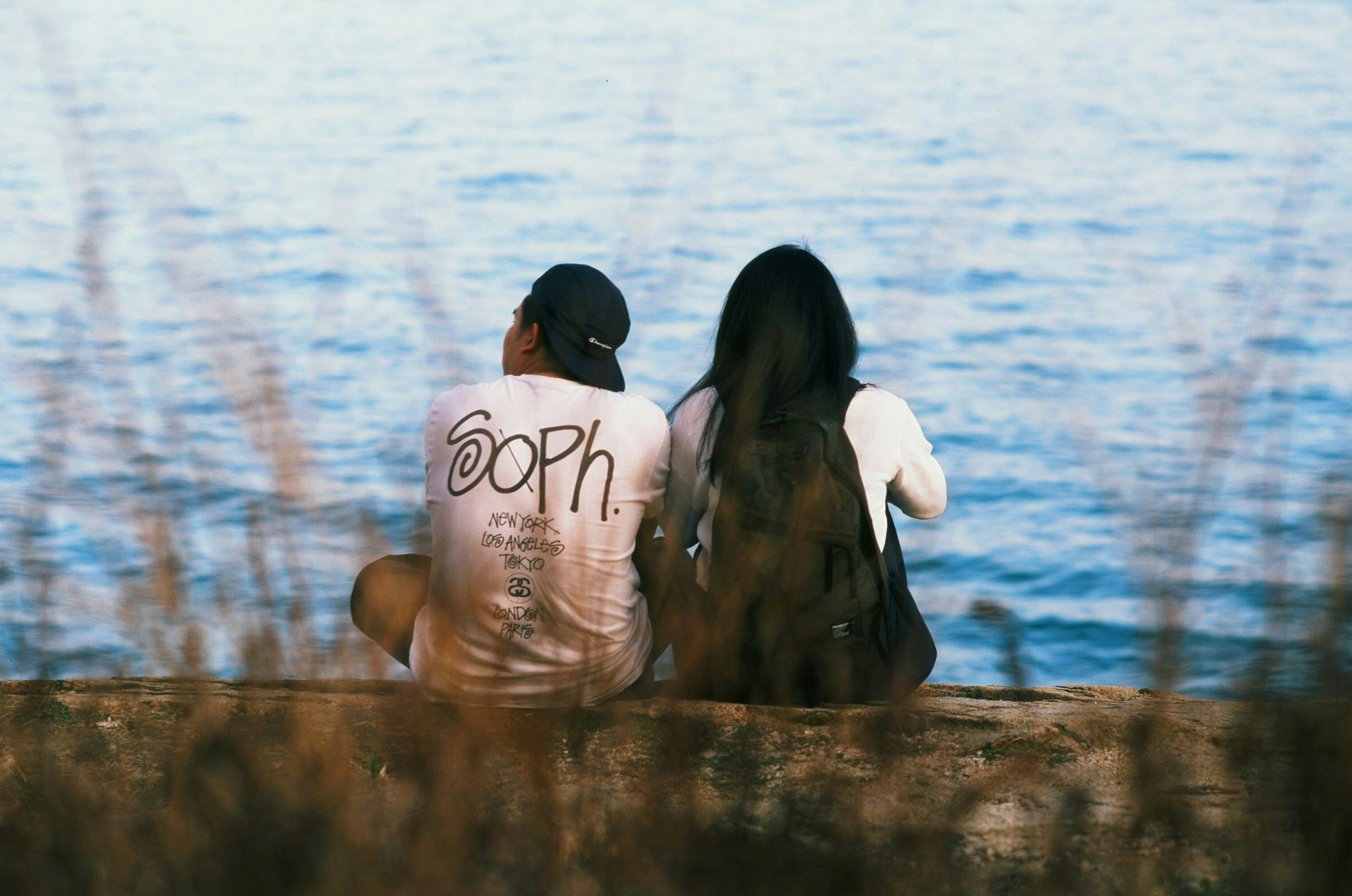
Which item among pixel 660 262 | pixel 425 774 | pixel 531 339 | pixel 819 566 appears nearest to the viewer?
pixel 425 774

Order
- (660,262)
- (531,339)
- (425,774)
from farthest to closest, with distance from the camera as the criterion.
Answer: (660,262) < (531,339) < (425,774)

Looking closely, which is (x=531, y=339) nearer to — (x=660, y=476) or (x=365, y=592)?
(x=660, y=476)

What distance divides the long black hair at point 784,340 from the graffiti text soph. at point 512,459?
0.91 ft

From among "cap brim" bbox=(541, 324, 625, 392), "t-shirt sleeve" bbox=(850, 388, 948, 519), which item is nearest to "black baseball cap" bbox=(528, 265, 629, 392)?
"cap brim" bbox=(541, 324, 625, 392)

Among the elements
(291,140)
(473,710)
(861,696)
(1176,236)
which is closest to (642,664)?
(861,696)

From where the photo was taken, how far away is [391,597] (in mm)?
2680

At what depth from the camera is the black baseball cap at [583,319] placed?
10.2 feet

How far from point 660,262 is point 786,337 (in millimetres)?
4469

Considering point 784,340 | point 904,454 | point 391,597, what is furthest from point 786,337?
point 391,597

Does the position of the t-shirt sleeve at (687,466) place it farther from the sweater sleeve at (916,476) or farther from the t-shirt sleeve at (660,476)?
the sweater sleeve at (916,476)

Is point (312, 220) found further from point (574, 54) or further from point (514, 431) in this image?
point (514, 431)

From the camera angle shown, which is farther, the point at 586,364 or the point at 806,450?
the point at 586,364

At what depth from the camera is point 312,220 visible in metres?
15.6

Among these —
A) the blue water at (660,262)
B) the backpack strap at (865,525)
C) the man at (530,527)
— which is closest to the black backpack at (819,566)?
the backpack strap at (865,525)
